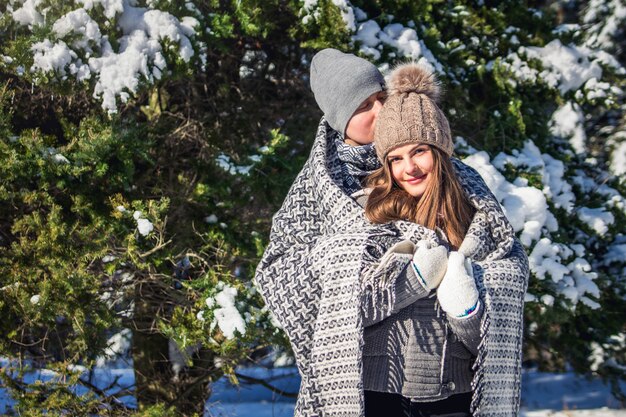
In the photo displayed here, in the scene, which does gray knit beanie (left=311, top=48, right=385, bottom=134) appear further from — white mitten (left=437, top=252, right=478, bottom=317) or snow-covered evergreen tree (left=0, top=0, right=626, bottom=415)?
snow-covered evergreen tree (left=0, top=0, right=626, bottom=415)

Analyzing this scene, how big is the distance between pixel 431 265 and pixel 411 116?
52cm

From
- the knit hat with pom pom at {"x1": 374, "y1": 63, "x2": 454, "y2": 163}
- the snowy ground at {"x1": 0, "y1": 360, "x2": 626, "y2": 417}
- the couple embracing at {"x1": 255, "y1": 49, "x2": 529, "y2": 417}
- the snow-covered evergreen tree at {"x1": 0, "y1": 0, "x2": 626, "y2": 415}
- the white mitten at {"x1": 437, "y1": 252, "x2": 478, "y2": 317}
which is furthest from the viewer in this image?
the snowy ground at {"x1": 0, "y1": 360, "x2": 626, "y2": 417}

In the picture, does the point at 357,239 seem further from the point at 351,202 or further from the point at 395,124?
the point at 395,124

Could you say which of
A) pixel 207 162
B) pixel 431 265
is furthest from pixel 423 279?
pixel 207 162

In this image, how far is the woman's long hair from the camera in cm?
219

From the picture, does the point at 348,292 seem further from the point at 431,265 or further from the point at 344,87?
the point at 344,87

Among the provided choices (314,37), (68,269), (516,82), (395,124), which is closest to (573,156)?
(516,82)

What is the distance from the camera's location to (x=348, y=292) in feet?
6.82

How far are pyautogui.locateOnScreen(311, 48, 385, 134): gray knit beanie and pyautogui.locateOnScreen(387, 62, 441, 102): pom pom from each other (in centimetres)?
20

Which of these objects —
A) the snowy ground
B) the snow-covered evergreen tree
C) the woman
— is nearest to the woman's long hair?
the woman

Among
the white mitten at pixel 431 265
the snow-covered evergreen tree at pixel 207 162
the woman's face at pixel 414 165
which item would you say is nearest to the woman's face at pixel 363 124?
the woman's face at pixel 414 165

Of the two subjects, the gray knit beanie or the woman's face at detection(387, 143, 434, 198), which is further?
the gray knit beanie

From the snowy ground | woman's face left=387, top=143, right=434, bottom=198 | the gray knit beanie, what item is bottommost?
the snowy ground

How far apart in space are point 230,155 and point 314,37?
0.88 meters
